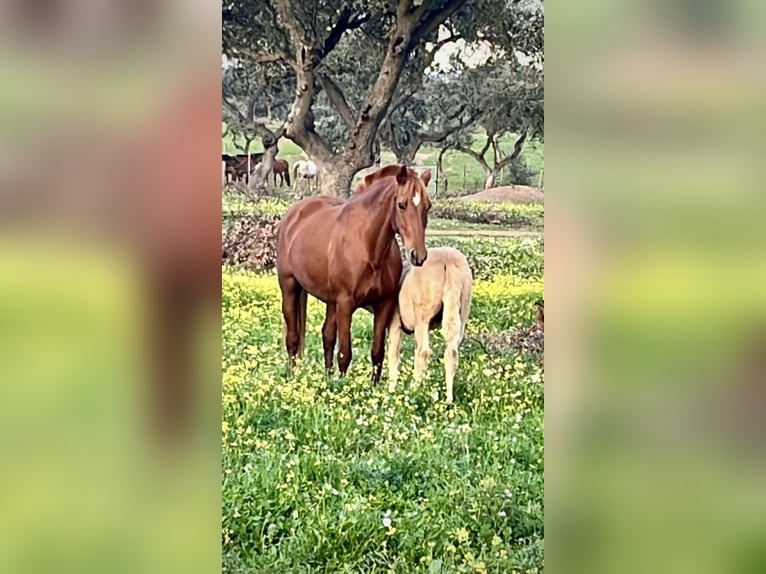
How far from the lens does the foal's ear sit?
1.66m

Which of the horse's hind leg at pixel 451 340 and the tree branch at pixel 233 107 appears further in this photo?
the horse's hind leg at pixel 451 340

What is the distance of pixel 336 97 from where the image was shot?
64.9 inches

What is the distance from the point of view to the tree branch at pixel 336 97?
1646 millimetres

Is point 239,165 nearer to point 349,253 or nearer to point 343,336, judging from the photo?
point 349,253

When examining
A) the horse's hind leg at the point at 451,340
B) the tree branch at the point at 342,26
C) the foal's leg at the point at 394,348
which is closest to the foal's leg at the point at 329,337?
the foal's leg at the point at 394,348

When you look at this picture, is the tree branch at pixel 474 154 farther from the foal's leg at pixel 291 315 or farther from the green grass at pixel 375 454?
the foal's leg at pixel 291 315
